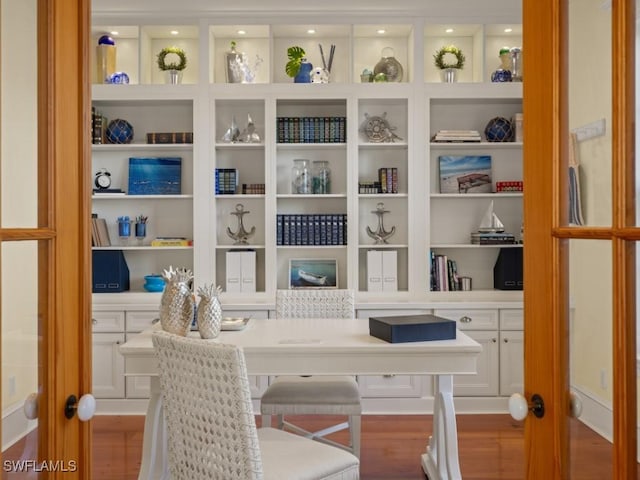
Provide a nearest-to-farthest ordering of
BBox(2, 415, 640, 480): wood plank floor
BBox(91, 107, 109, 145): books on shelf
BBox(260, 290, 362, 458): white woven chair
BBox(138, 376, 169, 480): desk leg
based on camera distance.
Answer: BBox(138, 376, 169, 480): desk leg
BBox(260, 290, 362, 458): white woven chair
BBox(2, 415, 640, 480): wood plank floor
BBox(91, 107, 109, 145): books on shelf

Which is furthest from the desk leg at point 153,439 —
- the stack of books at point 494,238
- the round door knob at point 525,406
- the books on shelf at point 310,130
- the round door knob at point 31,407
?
the stack of books at point 494,238

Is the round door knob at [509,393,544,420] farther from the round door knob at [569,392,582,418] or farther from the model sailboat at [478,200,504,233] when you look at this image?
the model sailboat at [478,200,504,233]

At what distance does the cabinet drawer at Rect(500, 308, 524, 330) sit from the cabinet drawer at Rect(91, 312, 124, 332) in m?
2.67

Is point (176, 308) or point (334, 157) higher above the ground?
point (334, 157)

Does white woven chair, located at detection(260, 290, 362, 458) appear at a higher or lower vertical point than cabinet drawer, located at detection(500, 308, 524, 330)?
lower

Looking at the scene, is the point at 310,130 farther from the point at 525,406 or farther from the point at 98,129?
the point at 525,406

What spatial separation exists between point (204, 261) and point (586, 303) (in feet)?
11.7

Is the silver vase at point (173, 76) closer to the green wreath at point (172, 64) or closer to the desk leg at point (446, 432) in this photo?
the green wreath at point (172, 64)

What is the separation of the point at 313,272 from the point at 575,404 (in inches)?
140

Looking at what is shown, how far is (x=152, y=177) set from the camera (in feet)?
14.5

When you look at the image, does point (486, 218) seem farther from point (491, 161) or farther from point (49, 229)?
point (49, 229)

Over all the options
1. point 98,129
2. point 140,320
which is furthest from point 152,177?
point 140,320

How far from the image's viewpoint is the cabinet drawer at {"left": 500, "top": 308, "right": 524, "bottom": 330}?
4020 millimetres

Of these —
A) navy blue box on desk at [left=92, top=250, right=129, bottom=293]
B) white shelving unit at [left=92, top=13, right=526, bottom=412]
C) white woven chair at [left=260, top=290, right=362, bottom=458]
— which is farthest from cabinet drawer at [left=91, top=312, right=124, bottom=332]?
white woven chair at [left=260, top=290, right=362, bottom=458]
